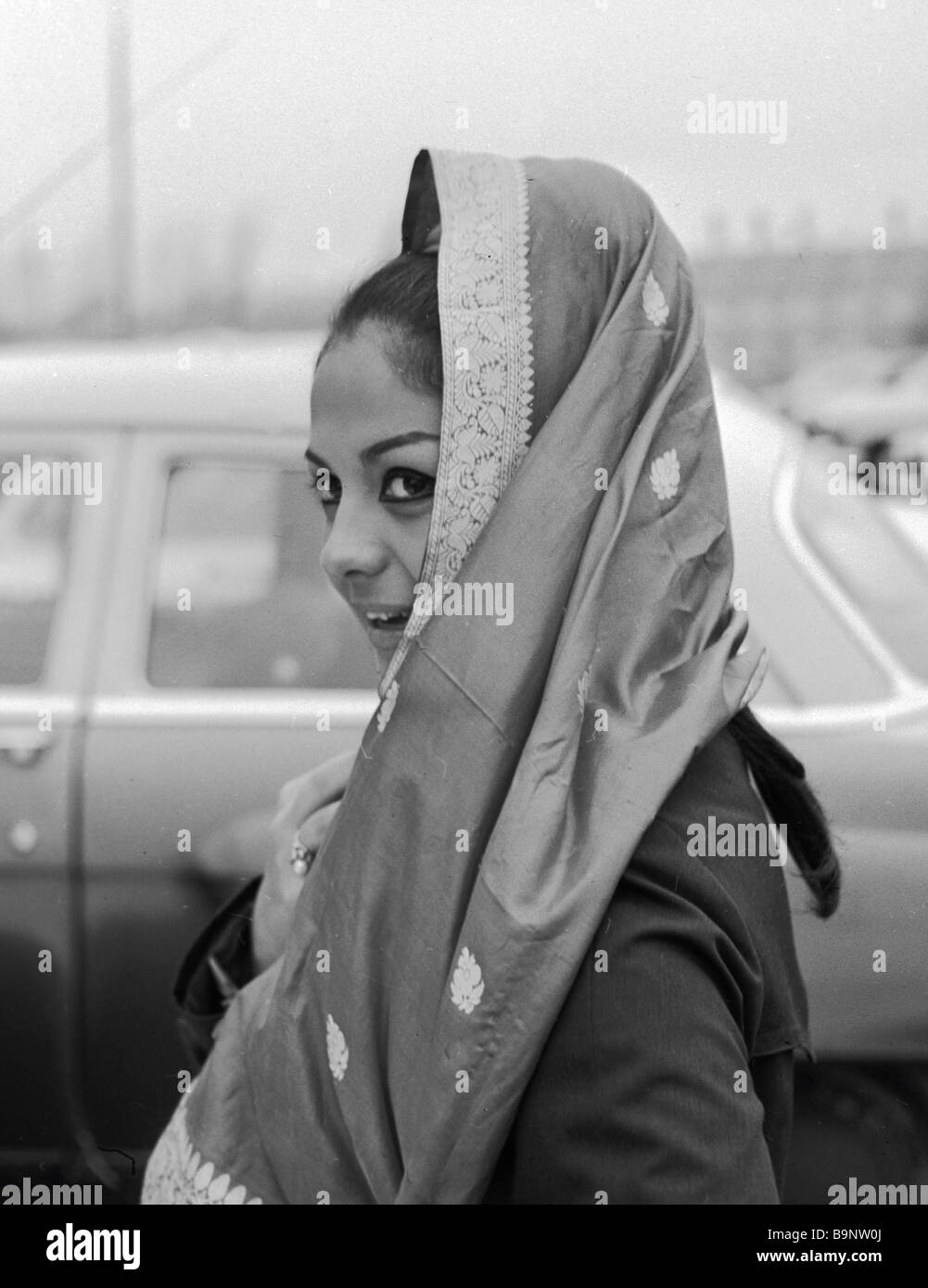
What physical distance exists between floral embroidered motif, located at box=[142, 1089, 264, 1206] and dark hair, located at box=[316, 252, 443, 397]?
783 millimetres

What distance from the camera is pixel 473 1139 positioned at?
106 cm

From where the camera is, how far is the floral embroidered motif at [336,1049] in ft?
3.92

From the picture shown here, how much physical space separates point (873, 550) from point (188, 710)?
1.04m

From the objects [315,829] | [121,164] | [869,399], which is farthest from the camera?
[869,399]

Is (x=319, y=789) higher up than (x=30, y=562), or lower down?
lower down

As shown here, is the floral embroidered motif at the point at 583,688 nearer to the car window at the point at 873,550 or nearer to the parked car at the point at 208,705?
the parked car at the point at 208,705

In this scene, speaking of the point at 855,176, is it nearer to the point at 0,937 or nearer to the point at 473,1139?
the point at 473,1139

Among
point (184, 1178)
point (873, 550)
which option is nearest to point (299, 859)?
point (184, 1178)

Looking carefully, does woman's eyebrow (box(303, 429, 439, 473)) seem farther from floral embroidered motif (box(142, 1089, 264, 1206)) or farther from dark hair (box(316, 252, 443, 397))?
floral embroidered motif (box(142, 1089, 264, 1206))

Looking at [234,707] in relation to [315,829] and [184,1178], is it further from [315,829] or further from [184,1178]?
[184,1178]

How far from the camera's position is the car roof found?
→ 6.34 feet

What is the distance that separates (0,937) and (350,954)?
0.87m

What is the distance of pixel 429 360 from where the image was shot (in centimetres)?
122
